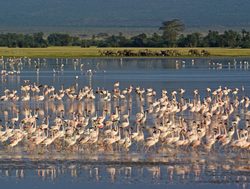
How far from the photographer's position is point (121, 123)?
23.9m

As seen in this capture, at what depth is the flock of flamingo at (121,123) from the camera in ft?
65.1

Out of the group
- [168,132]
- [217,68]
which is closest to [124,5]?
[217,68]

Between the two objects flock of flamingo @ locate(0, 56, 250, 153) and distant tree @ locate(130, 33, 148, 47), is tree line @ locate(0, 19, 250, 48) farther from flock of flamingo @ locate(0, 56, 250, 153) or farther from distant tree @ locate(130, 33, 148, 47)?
flock of flamingo @ locate(0, 56, 250, 153)

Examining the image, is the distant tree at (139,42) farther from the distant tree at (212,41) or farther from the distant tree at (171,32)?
the distant tree at (212,41)

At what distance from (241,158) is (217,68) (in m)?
38.4

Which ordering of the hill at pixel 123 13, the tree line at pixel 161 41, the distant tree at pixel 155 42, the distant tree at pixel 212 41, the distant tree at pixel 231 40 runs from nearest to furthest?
the distant tree at pixel 231 40 < the tree line at pixel 161 41 < the distant tree at pixel 212 41 < the distant tree at pixel 155 42 < the hill at pixel 123 13

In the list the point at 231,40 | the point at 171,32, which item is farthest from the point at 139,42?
the point at 231,40

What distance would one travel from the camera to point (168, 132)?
2047 centimetres

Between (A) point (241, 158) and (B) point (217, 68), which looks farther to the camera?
(B) point (217, 68)

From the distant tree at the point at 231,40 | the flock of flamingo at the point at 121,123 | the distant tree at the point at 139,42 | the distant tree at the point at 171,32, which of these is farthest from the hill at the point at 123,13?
the flock of flamingo at the point at 121,123

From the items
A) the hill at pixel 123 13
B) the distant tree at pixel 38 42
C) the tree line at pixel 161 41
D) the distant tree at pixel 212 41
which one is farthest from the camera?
the hill at pixel 123 13

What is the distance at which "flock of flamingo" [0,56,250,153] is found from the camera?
19844 mm

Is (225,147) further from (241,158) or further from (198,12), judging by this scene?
(198,12)

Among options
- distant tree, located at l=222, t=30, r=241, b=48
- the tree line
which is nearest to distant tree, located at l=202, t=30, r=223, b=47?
the tree line
